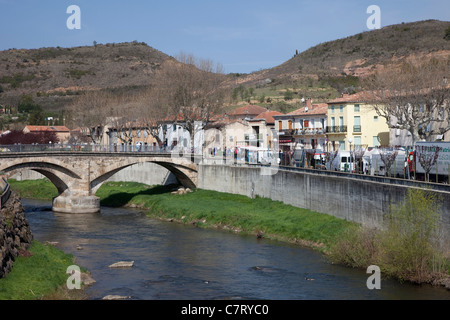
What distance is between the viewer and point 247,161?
74062 millimetres

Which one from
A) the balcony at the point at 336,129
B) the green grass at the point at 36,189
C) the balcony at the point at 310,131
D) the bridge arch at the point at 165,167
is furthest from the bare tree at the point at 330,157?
the green grass at the point at 36,189

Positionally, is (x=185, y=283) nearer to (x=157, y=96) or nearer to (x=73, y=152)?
(x=73, y=152)

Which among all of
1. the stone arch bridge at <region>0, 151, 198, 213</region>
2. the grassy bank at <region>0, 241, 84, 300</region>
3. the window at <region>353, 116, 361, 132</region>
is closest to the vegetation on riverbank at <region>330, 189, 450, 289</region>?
the grassy bank at <region>0, 241, 84, 300</region>

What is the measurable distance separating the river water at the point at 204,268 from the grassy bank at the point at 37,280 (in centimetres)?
179

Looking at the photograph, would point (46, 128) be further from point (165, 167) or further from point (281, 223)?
point (281, 223)

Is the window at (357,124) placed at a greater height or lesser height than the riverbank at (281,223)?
greater

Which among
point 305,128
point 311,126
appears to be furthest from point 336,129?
point 305,128

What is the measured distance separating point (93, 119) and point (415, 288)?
271ft

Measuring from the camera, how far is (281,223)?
165 ft

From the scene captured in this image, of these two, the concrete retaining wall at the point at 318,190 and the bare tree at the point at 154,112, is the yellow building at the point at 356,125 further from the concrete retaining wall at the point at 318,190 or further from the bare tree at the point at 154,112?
the bare tree at the point at 154,112

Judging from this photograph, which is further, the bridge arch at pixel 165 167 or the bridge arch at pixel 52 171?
the bridge arch at pixel 165 167

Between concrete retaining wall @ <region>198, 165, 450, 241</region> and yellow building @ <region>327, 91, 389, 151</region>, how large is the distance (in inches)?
689

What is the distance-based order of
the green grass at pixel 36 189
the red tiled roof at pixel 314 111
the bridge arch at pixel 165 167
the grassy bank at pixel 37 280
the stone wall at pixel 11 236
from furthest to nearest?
the red tiled roof at pixel 314 111 < the green grass at pixel 36 189 < the bridge arch at pixel 165 167 < the stone wall at pixel 11 236 < the grassy bank at pixel 37 280

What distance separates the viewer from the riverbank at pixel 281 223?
33.0 metres
